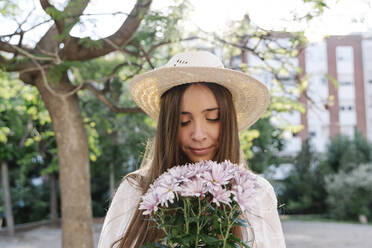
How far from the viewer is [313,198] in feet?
74.8

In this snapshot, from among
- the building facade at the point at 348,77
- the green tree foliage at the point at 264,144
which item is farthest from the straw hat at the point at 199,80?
the building facade at the point at 348,77

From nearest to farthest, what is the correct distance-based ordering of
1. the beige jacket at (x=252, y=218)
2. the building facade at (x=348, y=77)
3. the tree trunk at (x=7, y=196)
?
the beige jacket at (x=252, y=218) → the tree trunk at (x=7, y=196) → the building facade at (x=348, y=77)

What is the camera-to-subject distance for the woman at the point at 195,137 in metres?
2.00

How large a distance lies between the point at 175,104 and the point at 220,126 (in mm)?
234

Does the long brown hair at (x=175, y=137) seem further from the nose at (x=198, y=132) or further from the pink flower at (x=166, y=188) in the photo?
the pink flower at (x=166, y=188)

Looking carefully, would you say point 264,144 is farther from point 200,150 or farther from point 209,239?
point 209,239

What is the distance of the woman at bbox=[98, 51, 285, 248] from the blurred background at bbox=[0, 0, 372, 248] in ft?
0.73

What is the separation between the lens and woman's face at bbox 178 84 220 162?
2.03 m

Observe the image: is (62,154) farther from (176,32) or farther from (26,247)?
(26,247)

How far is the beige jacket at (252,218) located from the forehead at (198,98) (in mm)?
422

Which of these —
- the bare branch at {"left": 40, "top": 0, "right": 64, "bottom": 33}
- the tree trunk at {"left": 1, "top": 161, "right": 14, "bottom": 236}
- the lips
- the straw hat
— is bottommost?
the tree trunk at {"left": 1, "top": 161, "right": 14, "bottom": 236}

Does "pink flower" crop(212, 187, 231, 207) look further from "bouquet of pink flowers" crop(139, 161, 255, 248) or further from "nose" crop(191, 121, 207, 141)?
"nose" crop(191, 121, 207, 141)

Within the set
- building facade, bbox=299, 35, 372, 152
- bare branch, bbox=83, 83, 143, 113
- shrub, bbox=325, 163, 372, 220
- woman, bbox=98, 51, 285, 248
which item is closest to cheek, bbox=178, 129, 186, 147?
woman, bbox=98, 51, 285, 248

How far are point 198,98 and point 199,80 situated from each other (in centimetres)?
10
